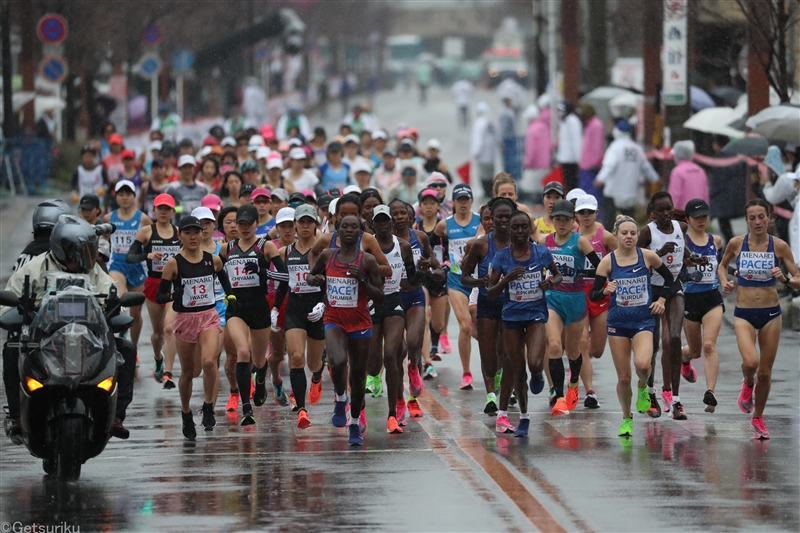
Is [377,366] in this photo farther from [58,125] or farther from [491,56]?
[491,56]

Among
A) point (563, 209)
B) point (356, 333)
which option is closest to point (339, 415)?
point (356, 333)

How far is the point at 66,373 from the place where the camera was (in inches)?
393

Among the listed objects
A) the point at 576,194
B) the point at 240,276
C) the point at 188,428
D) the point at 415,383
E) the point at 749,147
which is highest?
the point at 749,147

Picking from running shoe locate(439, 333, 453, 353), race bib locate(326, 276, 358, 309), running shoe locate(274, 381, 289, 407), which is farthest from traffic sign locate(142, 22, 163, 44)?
race bib locate(326, 276, 358, 309)

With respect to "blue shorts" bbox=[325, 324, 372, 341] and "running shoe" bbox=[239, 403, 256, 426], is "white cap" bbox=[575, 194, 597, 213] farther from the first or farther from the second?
"running shoe" bbox=[239, 403, 256, 426]

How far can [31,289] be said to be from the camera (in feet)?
35.2

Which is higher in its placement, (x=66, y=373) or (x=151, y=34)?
(x=151, y=34)

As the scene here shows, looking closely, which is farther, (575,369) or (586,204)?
(586,204)

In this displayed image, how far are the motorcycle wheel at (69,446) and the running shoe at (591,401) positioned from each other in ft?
15.9

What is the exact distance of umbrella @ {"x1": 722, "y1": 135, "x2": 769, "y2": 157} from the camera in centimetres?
2102

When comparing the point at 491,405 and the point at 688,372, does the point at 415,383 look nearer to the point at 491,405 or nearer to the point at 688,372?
the point at 491,405

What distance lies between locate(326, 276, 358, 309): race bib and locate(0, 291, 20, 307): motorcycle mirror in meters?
2.46

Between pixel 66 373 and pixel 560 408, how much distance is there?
4.66 meters

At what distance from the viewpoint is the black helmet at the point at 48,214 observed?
11.6 meters
